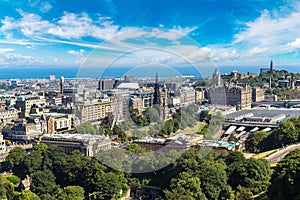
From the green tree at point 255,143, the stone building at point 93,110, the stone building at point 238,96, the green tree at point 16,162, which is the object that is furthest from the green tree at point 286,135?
the stone building at point 238,96

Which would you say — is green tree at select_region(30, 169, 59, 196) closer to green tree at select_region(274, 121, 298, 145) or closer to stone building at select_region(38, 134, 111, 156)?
stone building at select_region(38, 134, 111, 156)

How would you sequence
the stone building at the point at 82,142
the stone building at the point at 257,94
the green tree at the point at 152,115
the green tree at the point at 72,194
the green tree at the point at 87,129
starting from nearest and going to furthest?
the green tree at the point at 72,194
the stone building at the point at 82,142
the green tree at the point at 152,115
the green tree at the point at 87,129
the stone building at the point at 257,94

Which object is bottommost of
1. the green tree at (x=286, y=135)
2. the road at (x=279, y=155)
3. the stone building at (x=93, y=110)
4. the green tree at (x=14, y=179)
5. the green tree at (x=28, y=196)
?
the green tree at (x=14, y=179)

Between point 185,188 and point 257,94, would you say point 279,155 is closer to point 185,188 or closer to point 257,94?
point 185,188

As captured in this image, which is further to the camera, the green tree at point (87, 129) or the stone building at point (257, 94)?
the stone building at point (257, 94)

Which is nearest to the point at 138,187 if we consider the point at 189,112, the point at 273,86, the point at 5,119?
the point at 189,112

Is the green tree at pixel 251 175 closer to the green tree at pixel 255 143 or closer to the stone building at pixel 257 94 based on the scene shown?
the green tree at pixel 255 143

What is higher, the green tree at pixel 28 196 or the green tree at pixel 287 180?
the green tree at pixel 287 180

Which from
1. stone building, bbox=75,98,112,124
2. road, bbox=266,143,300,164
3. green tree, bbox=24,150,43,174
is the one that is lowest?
green tree, bbox=24,150,43,174

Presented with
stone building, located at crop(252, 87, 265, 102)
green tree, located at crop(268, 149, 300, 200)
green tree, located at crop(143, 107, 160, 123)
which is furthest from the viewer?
stone building, located at crop(252, 87, 265, 102)

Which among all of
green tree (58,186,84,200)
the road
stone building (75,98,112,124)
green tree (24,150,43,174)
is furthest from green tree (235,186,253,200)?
stone building (75,98,112,124)

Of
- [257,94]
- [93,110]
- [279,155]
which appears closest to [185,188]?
Result: [279,155]

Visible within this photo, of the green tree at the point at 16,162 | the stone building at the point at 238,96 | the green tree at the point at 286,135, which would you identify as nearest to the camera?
the green tree at the point at 16,162

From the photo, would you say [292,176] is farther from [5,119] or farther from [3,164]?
[5,119]
